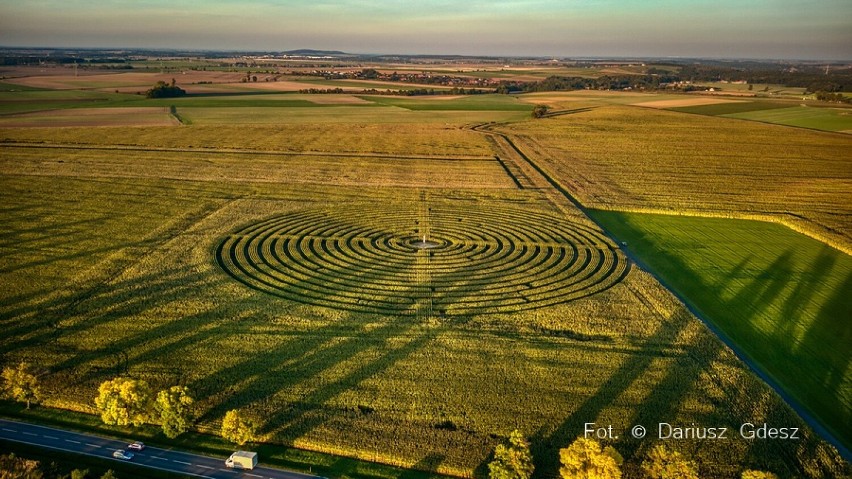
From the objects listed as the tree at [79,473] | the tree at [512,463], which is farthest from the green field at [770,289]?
the tree at [79,473]

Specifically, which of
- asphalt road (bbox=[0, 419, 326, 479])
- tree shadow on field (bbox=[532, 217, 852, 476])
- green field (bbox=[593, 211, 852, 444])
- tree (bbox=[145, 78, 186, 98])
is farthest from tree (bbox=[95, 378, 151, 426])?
tree (bbox=[145, 78, 186, 98])

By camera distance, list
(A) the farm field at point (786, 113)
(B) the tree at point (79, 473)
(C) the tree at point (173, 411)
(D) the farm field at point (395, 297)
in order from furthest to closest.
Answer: (A) the farm field at point (786, 113) < (D) the farm field at point (395, 297) < (C) the tree at point (173, 411) < (B) the tree at point (79, 473)

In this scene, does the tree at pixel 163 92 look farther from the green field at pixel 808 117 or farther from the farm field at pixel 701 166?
the green field at pixel 808 117

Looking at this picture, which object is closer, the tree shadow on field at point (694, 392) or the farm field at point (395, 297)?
the tree shadow on field at point (694, 392)

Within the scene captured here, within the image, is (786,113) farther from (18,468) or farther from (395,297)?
(18,468)

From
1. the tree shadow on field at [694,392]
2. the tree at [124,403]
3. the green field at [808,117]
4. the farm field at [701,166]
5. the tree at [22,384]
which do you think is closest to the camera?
the tree shadow on field at [694,392]

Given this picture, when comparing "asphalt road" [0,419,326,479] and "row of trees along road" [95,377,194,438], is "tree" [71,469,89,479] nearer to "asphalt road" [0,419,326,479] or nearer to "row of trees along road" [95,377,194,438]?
"asphalt road" [0,419,326,479]
